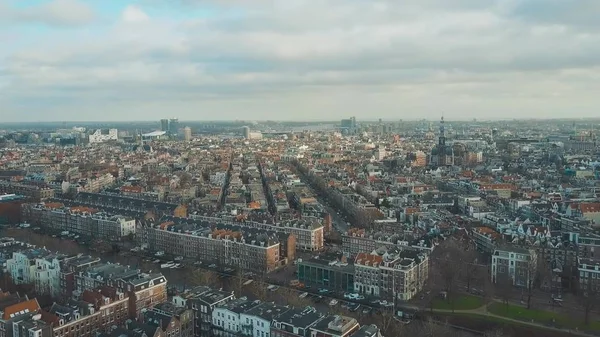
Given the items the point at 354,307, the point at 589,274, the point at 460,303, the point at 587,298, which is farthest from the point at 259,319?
the point at 589,274

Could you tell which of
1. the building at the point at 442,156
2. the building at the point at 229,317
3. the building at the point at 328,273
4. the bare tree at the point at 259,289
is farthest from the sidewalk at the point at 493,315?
the building at the point at 442,156

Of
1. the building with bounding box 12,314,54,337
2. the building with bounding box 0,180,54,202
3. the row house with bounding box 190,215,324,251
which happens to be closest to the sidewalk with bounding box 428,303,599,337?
the row house with bounding box 190,215,324,251

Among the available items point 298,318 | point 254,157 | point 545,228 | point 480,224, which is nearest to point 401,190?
point 480,224

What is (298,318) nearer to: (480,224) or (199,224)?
(199,224)

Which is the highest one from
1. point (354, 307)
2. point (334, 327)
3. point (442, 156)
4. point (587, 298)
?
point (442, 156)

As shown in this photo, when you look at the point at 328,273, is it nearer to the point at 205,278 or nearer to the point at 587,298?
the point at 205,278

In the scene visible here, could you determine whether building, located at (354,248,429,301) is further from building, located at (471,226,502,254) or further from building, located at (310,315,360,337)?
building, located at (310,315,360,337)
